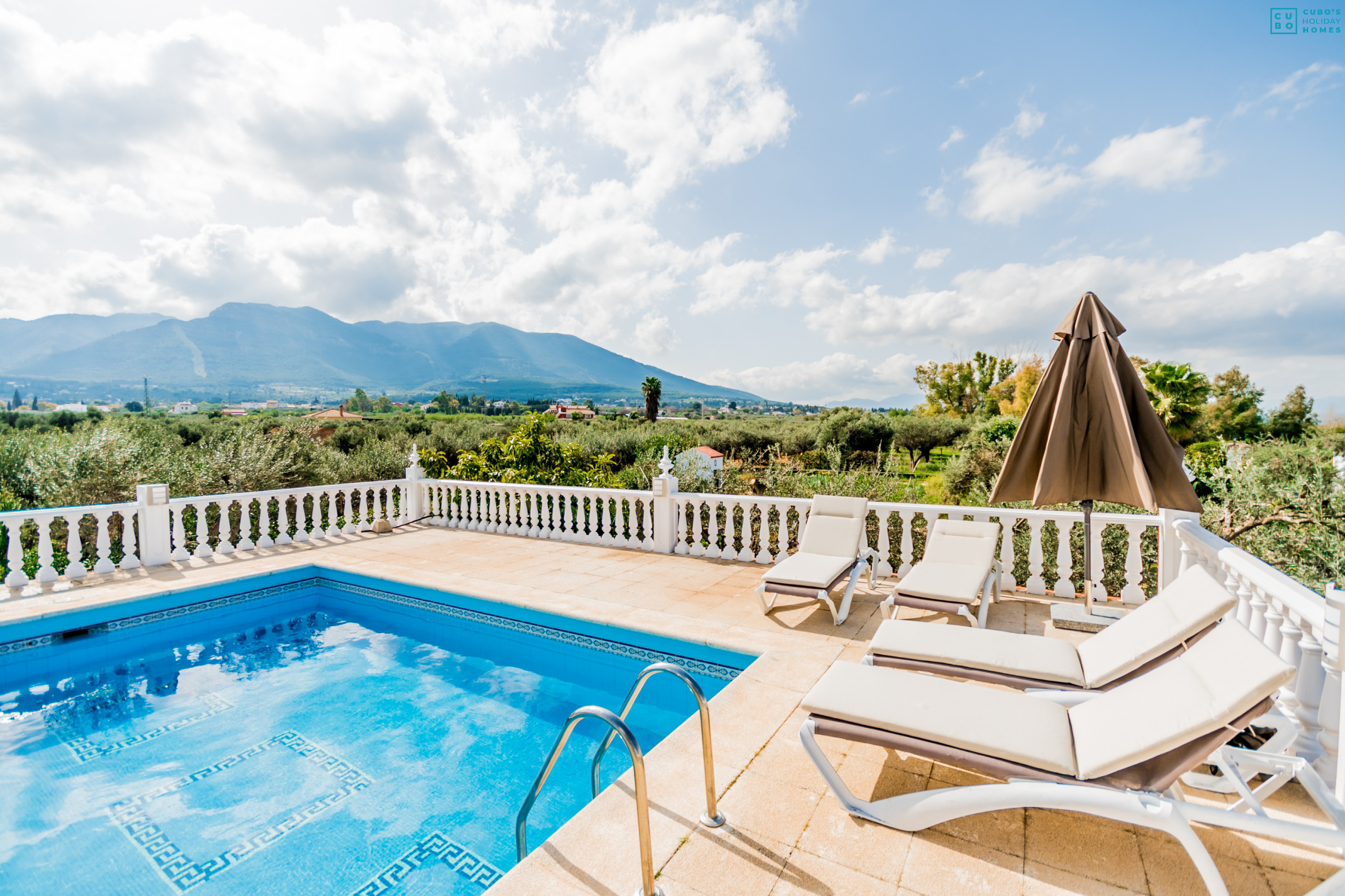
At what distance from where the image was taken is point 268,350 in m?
115

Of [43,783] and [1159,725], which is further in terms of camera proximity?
[43,783]

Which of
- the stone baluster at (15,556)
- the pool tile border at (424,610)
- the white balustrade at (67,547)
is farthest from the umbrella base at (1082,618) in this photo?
the stone baluster at (15,556)

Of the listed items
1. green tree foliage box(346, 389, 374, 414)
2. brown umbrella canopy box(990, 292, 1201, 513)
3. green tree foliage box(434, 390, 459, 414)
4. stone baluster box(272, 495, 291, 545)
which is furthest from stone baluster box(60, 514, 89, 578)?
green tree foliage box(434, 390, 459, 414)

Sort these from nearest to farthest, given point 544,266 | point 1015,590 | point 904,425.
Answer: point 1015,590
point 544,266
point 904,425

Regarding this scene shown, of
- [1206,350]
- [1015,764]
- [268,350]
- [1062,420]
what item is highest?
[268,350]

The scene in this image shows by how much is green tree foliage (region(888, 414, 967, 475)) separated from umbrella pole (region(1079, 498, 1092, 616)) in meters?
20.7

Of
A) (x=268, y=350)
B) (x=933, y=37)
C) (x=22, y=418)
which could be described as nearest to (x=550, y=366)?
(x=268, y=350)

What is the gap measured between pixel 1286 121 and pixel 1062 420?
7.50 m

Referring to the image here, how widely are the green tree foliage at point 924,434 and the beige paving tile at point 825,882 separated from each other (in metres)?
24.3

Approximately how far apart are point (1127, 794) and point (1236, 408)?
40.8 m

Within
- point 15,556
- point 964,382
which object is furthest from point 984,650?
point 964,382

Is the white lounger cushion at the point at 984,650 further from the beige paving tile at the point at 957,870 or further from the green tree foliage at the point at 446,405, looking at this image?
the green tree foliage at the point at 446,405

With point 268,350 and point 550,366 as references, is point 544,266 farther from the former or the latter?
point 550,366

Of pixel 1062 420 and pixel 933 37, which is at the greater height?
pixel 933 37
